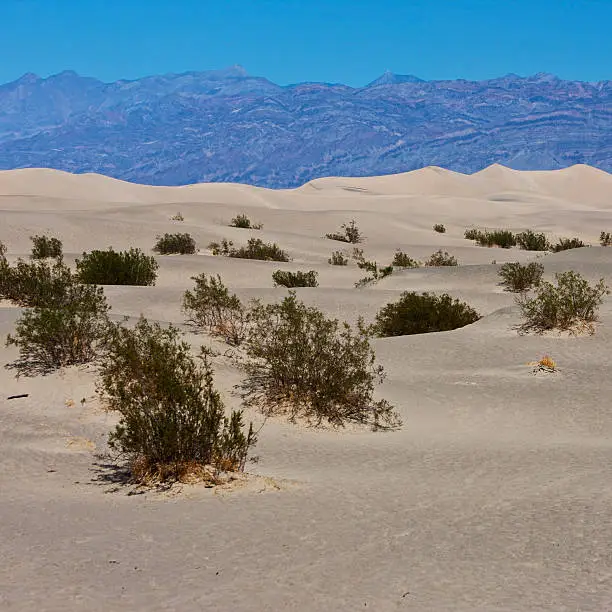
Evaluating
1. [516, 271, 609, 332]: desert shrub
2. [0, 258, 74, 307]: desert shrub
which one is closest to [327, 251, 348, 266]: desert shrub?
[0, 258, 74, 307]: desert shrub

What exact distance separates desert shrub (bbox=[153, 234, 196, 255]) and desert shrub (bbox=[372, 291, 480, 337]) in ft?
47.9

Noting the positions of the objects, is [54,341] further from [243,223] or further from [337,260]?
[243,223]

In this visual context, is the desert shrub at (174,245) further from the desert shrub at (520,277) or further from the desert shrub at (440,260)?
the desert shrub at (520,277)

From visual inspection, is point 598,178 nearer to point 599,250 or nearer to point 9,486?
point 599,250

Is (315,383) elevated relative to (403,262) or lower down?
lower down

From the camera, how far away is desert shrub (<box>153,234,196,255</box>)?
2797 cm

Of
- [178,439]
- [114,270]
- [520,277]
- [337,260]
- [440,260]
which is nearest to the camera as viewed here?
[178,439]

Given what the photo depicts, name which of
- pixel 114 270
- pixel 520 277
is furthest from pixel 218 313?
pixel 520 277

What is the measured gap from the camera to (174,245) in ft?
92.2

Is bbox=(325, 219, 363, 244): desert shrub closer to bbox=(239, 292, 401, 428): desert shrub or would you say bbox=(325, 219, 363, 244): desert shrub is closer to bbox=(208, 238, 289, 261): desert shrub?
bbox=(208, 238, 289, 261): desert shrub

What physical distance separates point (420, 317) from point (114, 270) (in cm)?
870

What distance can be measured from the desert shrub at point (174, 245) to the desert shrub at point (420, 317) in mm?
14610

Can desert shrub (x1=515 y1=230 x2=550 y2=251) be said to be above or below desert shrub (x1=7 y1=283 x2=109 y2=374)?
above

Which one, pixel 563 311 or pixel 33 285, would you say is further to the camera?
pixel 33 285
